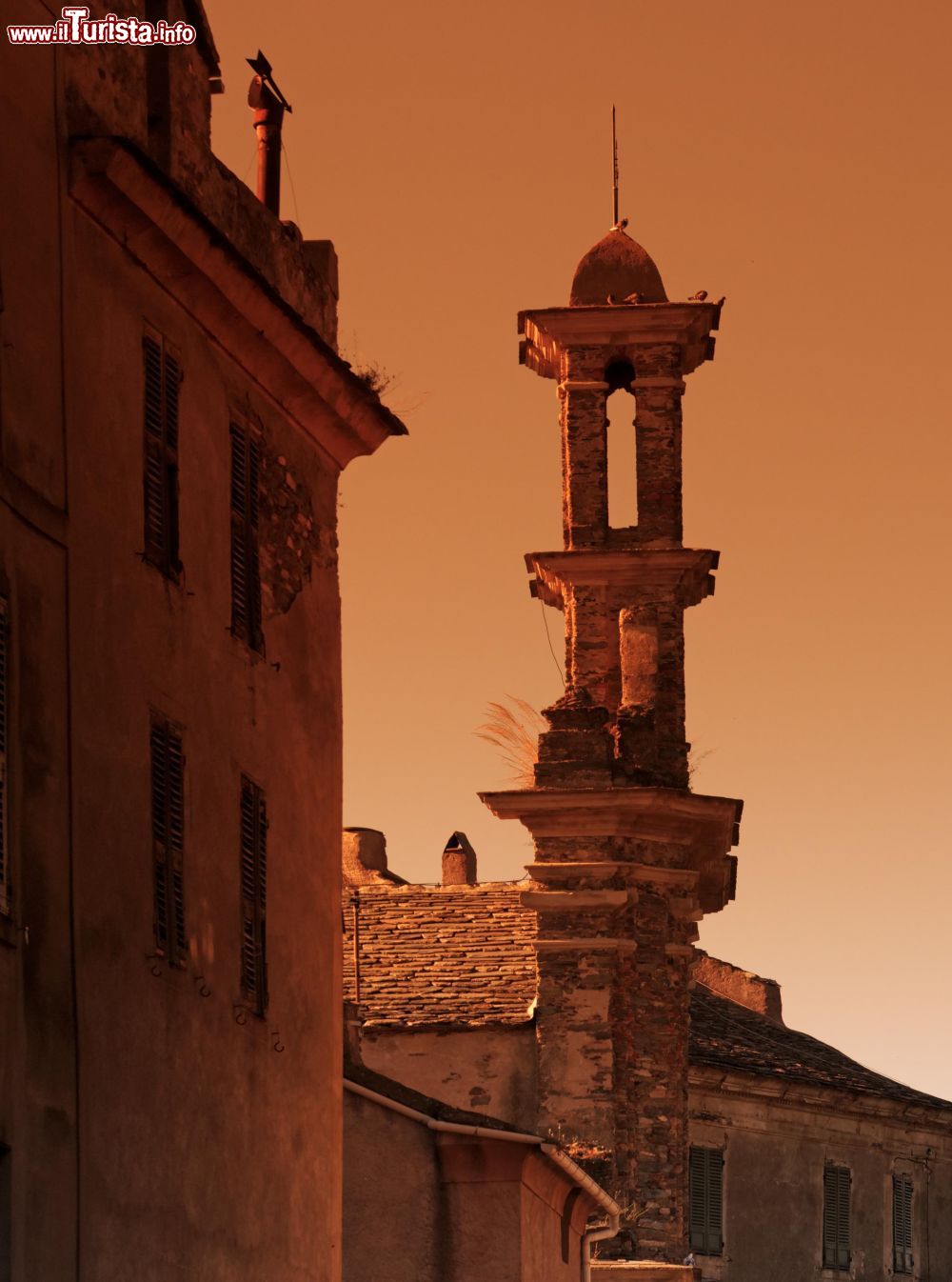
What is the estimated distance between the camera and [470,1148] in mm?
22312

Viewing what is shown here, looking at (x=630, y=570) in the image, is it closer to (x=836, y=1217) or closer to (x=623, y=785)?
(x=623, y=785)

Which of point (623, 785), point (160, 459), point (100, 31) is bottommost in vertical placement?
point (160, 459)

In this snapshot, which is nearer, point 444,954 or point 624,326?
point 624,326

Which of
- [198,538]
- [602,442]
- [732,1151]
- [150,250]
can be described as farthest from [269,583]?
[732,1151]

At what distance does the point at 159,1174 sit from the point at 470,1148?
21.8 feet

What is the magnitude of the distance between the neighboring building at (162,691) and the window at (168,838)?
2 cm

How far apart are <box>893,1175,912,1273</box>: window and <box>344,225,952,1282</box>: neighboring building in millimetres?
564

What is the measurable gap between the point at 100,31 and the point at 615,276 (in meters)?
25.0

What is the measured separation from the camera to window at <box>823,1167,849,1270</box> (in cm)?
4594

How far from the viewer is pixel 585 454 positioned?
40250 millimetres

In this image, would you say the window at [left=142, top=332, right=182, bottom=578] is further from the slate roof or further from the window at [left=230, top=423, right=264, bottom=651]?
the slate roof

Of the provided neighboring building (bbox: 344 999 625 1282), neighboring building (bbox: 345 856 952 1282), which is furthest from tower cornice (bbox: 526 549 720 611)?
neighboring building (bbox: 344 999 625 1282)

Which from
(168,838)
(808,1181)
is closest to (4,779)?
(168,838)

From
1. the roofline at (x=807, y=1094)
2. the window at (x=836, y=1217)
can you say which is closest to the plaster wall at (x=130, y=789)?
the roofline at (x=807, y=1094)
